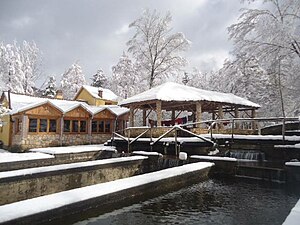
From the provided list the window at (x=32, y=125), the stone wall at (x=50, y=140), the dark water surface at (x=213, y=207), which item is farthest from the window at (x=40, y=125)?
the dark water surface at (x=213, y=207)

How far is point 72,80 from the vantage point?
39.8 meters

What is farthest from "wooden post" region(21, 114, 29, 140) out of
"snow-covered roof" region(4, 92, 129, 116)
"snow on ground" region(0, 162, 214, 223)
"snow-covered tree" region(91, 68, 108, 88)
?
"snow-covered tree" region(91, 68, 108, 88)

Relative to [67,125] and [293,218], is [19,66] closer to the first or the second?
[67,125]

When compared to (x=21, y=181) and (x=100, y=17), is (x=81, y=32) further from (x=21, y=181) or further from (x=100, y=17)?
(x=21, y=181)

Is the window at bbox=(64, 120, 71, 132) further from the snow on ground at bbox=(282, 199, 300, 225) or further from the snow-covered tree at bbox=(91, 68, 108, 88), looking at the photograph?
the snow-covered tree at bbox=(91, 68, 108, 88)

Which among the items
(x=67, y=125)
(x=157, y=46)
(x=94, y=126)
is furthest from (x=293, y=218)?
(x=157, y=46)

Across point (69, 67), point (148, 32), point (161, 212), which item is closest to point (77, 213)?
point (161, 212)

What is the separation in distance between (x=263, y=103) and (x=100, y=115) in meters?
14.8

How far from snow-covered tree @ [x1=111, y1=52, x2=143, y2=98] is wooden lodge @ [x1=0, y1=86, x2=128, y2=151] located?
9.73 meters

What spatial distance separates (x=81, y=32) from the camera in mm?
17219

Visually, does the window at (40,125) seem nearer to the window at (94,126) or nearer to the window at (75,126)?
the window at (75,126)

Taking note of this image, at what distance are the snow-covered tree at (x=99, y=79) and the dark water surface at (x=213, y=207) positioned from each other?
126ft

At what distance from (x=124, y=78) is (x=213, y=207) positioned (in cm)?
2901

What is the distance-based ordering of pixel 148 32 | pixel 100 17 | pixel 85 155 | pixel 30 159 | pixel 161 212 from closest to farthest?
pixel 161 212
pixel 30 159
pixel 100 17
pixel 85 155
pixel 148 32
